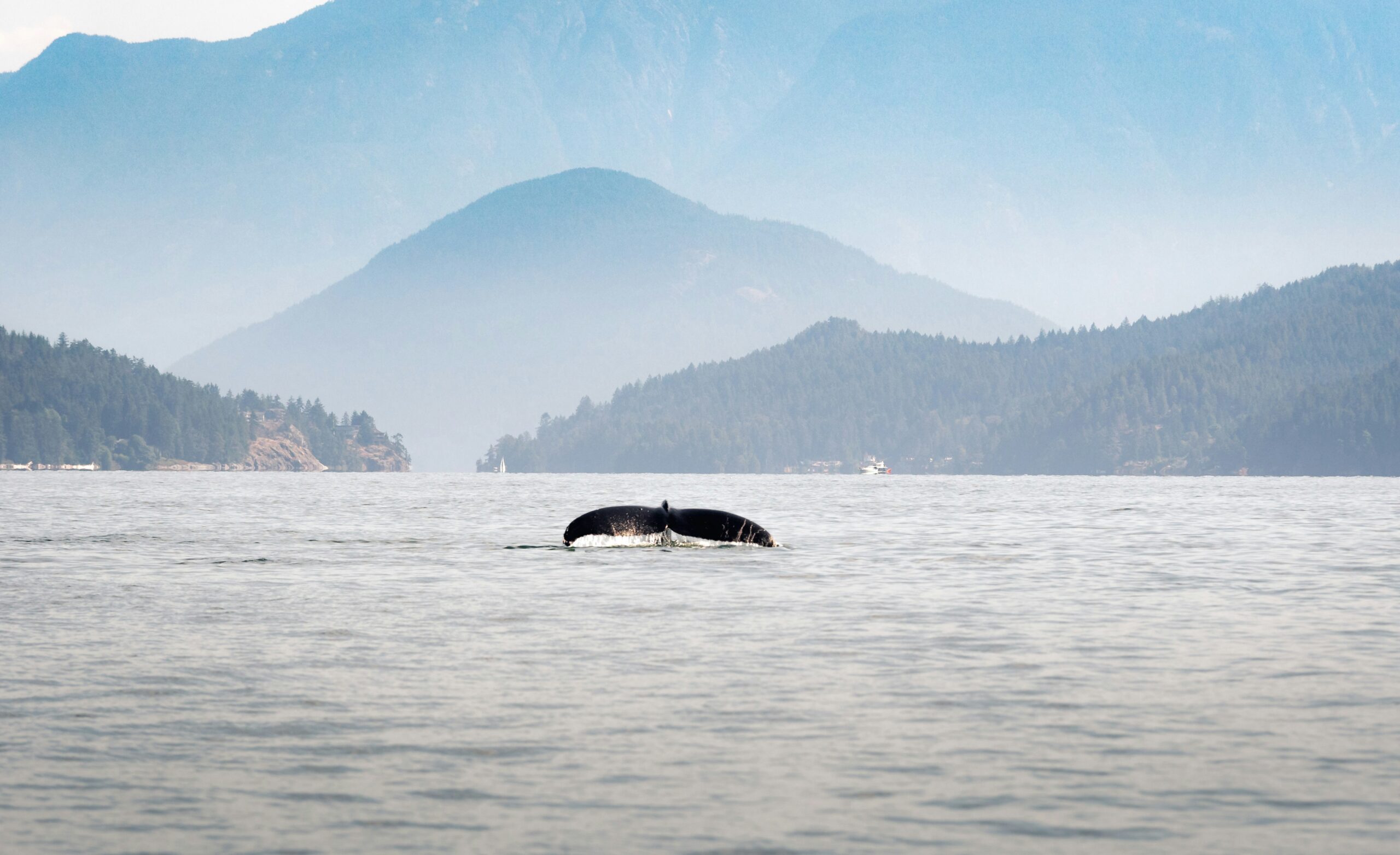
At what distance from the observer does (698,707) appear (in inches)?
690

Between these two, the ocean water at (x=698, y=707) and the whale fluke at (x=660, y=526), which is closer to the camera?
the ocean water at (x=698, y=707)

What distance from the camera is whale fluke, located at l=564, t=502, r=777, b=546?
4756cm

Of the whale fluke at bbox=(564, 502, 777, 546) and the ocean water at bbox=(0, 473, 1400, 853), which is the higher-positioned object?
the whale fluke at bbox=(564, 502, 777, 546)

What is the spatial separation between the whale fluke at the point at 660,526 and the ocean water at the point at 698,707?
7215 millimetres

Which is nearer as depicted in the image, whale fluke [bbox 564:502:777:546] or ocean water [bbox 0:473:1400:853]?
ocean water [bbox 0:473:1400:853]

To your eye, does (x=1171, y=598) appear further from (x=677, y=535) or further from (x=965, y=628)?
(x=677, y=535)

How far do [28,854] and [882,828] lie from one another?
6.73 metres

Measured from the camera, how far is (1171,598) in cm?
3080

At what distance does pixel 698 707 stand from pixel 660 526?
29.9 meters

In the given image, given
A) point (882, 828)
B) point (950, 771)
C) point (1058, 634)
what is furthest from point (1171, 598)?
point (882, 828)

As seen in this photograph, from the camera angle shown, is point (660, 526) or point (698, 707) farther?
point (660, 526)

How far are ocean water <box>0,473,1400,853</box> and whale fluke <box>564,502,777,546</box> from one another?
7.21 metres

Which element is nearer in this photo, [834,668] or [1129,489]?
[834,668]

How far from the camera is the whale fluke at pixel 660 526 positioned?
47562mm
